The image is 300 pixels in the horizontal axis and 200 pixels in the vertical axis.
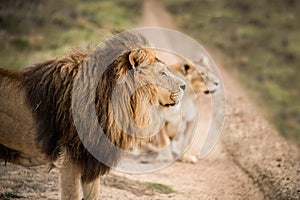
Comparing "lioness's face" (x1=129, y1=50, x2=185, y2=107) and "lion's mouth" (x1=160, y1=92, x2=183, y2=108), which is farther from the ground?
"lioness's face" (x1=129, y1=50, x2=185, y2=107)

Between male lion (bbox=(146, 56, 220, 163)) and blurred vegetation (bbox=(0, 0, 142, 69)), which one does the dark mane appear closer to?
male lion (bbox=(146, 56, 220, 163))

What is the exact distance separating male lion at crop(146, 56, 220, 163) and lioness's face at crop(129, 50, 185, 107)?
322 cm

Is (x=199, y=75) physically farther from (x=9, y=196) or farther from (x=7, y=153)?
(x=7, y=153)

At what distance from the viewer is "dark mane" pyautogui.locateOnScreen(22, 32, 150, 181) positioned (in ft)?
17.7

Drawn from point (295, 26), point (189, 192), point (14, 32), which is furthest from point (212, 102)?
point (295, 26)

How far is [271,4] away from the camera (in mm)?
24453

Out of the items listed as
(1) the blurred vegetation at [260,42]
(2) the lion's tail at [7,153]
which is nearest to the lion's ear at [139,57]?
(2) the lion's tail at [7,153]

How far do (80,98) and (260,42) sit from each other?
15.5 m

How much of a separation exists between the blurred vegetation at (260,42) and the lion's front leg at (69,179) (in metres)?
6.95

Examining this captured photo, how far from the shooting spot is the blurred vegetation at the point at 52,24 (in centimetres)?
1566

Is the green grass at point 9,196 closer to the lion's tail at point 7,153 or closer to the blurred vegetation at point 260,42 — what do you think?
the lion's tail at point 7,153

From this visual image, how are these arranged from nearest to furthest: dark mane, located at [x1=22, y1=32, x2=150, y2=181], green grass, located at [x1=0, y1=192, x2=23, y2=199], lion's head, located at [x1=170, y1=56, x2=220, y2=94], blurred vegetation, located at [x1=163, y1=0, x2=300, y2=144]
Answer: dark mane, located at [x1=22, y1=32, x2=150, y2=181] → green grass, located at [x1=0, y1=192, x2=23, y2=199] → lion's head, located at [x1=170, y1=56, x2=220, y2=94] → blurred vegetation, located at [x1=163, y1=0, x2=300, y2=144]

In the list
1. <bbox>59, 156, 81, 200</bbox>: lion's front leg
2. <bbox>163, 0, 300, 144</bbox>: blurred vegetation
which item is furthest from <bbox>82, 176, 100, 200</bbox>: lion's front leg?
<bbox>163, 0, 300, 144</bbox>: blurred vegetation

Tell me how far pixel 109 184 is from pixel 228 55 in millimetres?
11509
